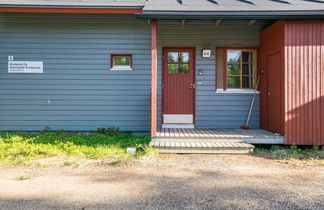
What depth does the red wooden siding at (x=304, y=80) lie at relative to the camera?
A: 5.21 m

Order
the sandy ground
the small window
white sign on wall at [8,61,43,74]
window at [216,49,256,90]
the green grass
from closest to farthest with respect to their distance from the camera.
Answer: the sandy ground → the green grass → white sign on wall at [8,61,43,74] → the small window → window at [216,49,256,90]

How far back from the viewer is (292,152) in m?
5.07

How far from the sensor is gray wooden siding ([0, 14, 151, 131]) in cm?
649

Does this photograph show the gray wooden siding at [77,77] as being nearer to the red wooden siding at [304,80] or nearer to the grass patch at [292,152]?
the grass patch at [292,152]

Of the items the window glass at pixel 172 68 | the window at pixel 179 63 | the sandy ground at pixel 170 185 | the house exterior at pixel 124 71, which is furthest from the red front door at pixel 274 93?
the window glass at pixel 172 68

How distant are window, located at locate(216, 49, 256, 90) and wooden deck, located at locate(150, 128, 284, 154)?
5.50 ft

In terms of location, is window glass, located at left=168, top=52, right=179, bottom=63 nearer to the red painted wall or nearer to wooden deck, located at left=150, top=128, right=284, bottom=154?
wooden deck, located at left=150, top=128, right=284, bottom=154

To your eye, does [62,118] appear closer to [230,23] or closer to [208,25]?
[208,25]

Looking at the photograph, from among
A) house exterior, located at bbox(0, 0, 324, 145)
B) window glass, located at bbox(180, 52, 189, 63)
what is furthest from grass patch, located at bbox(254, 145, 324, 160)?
window glass, located at bbox(180, 52, 189, 63)

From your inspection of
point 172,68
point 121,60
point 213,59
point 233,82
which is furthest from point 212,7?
point 121,60

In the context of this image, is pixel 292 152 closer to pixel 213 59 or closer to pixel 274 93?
pixel 274 93

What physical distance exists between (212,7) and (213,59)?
1601 mm

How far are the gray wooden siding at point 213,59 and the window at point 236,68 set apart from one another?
0.20m

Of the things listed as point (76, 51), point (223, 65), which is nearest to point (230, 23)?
point (223, 65)
